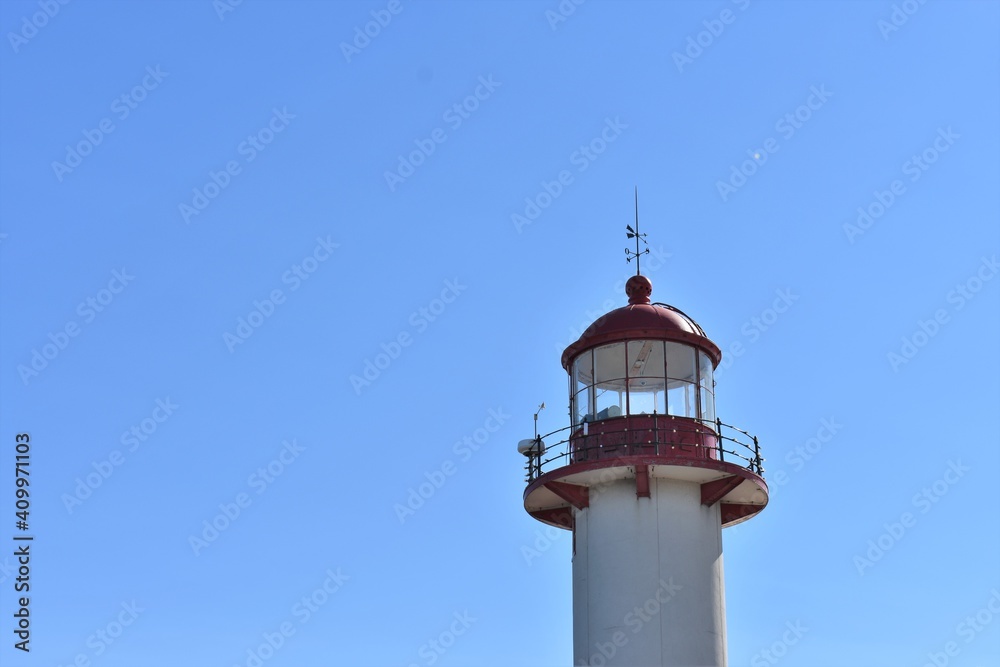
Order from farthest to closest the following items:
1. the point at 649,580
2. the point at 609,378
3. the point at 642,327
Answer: the point at 609,378 < the point at 642,327 < the point at 649,580

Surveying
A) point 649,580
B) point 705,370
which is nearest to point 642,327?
point 705,370

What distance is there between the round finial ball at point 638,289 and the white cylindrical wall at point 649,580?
404cm

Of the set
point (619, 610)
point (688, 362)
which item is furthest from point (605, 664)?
point (688, 362)

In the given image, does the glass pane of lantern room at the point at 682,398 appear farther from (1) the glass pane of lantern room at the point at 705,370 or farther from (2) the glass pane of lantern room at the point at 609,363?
(2) the glass pane of lantern room at the point at 609,363

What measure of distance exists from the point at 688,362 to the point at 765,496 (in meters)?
3.04

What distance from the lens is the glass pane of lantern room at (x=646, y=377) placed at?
3030 centimetres

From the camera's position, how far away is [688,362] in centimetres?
3075

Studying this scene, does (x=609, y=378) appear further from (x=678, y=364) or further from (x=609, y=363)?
(x=678, y=364)

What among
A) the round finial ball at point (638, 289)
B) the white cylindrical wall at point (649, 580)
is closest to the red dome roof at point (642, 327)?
the round finial ball at point (638, 289)

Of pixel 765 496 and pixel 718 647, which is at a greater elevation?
pixel 765 496

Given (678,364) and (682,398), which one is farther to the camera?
(678,364)

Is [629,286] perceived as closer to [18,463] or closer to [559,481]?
[559,481]

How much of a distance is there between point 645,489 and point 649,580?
67.0 inches

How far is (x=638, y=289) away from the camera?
31344mm
